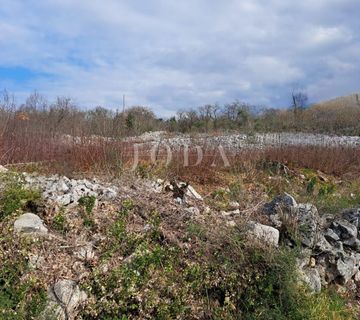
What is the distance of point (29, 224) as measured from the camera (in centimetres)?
367

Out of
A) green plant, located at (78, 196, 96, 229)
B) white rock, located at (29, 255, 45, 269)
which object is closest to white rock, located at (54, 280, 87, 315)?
white rock, located at (29, 255, 45, 269)

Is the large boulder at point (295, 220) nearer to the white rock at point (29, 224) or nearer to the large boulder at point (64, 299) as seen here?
the large boulder at point (64, 299)

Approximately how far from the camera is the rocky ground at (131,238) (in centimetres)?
319

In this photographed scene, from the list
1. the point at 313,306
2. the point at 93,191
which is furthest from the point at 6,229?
the point at 313,306

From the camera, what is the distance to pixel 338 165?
10.5 m

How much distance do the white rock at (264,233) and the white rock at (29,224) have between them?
6.17 ft

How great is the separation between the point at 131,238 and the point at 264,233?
3.99 feet

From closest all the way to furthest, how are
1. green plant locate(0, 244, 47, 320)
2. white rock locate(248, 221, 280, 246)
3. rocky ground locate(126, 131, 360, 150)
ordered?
green plant locate(0, 244, 47, 320) < white rock locate(248, 221, 280, 246) < rocky ground locate(126, 131, 360, 150)

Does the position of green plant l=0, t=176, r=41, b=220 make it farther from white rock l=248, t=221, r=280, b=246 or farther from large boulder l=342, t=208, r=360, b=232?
large boulder l=342, t=208, r=360, b=232

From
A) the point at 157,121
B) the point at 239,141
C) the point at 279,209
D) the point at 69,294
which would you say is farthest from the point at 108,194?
the point at 157,121

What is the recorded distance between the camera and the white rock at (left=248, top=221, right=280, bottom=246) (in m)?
3.73

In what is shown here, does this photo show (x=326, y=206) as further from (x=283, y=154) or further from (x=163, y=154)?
(x=283, y=154)

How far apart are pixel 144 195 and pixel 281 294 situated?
1.92 meters

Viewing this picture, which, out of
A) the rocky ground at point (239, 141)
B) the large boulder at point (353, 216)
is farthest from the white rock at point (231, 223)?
the rocky ground at point (239, 141)
